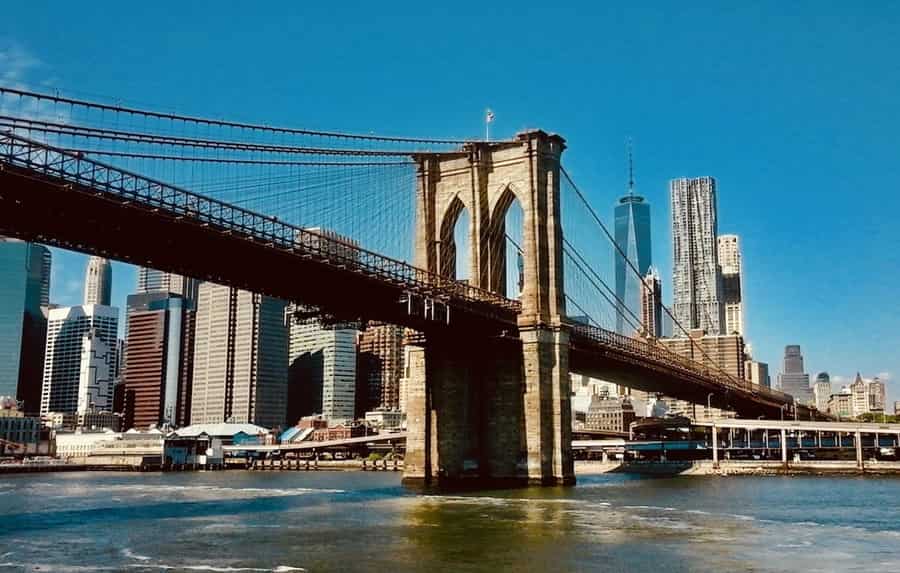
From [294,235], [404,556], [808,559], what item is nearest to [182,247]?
[294,235]

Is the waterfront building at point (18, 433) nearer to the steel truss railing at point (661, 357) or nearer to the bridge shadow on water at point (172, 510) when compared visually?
the steel truss railing at point (661, 357)

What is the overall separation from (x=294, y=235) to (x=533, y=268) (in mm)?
19849

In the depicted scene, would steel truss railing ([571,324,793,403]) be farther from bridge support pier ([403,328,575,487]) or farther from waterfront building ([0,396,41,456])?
waterfront building ([0,396,41,456])

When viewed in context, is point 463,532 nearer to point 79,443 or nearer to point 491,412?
point 491,412

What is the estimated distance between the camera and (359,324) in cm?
6538

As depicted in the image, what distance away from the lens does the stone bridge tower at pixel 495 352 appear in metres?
66.6

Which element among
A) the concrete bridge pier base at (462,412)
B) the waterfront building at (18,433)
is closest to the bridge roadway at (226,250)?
the concrete bridge pier base at (462,412)

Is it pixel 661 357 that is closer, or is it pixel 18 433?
pixel 661 357

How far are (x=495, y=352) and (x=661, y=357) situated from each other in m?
38.5

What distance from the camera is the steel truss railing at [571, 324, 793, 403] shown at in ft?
273

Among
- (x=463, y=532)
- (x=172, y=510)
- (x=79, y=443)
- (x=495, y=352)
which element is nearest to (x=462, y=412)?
(x=495, y=352)

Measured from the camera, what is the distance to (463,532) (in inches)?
1581

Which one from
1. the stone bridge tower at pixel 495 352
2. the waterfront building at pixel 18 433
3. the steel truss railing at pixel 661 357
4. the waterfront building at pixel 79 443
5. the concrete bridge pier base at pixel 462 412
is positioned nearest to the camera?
the stone bridge tower at pixel 495 352

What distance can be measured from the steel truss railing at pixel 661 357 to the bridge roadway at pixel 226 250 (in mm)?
3491
